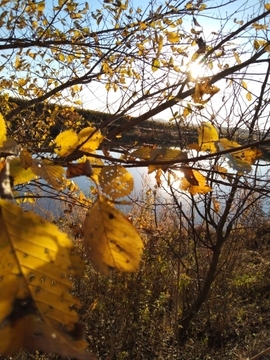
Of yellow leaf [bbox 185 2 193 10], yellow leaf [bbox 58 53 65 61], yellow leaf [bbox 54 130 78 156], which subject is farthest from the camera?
yellow leaf [bbox 58 53 65 61]

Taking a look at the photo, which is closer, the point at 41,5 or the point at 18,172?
the point at 18,172

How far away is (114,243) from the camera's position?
13.6 inches

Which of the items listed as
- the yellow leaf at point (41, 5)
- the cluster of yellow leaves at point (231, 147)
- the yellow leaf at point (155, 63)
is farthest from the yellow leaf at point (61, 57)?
the cluster of yellow leaves at point (231, 147)

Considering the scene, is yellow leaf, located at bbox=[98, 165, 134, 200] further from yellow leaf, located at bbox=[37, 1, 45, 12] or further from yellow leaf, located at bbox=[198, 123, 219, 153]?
yellow leaf, located at bbox=[37, 1, 45, 12]

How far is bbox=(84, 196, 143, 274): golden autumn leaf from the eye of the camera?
343 mm

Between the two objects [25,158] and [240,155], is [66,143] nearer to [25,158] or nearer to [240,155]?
[25,158]

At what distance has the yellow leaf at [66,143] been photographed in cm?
50

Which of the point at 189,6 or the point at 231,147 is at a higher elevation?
the point at 189,6

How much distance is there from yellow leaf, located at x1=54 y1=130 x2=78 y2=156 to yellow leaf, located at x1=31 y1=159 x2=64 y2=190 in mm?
24

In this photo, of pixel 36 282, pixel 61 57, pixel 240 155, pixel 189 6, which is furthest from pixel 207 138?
pixel 61 57

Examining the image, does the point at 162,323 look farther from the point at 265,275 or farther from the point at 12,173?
the point at 12,173

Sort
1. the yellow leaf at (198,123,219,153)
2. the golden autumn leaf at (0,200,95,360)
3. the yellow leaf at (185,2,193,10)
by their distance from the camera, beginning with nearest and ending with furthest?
the golden autumn leaf at (0,200,95,360) → the yellow leaf at (198,123,219,153) → the yellow leaf at (185,2,193,10)

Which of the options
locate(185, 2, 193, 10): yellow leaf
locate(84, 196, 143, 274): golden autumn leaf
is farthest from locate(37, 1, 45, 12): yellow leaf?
locate(84, 196, 143, 274): golden autumn leaf

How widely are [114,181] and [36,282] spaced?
0.23 m
